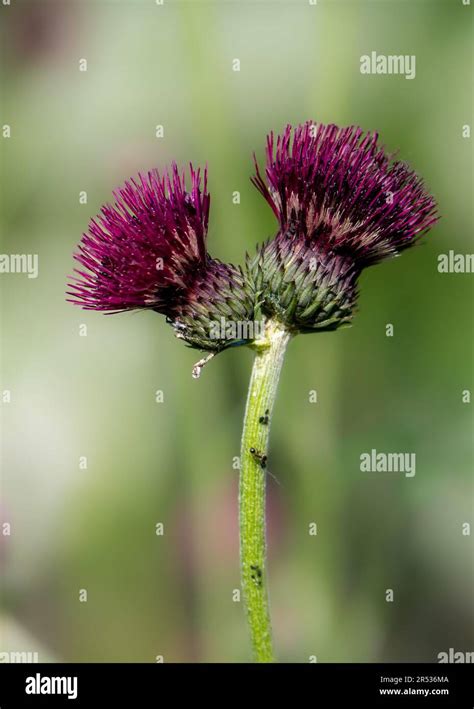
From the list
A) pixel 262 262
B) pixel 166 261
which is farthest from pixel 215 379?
pixel 166 261

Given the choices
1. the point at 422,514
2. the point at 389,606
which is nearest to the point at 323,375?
the point at 422,514

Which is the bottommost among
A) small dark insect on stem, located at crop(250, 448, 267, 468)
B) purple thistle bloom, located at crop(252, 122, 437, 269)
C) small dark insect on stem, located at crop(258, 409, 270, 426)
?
small dark insect on stem, located at crop(250, 448, 267, 468)

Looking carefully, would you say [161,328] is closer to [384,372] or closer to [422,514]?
[384,372]

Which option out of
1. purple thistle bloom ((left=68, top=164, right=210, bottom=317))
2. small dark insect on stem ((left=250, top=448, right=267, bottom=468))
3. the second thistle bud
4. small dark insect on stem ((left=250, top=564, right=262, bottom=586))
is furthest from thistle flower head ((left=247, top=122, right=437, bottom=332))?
small dark insect on stem ((left=250, top=564, right=262, bottom=586))

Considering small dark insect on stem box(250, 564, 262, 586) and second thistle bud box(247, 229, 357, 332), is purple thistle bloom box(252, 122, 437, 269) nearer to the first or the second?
second thistle bud box(247, 229, 357, 332)

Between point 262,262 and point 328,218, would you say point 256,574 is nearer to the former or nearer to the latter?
point 262,262

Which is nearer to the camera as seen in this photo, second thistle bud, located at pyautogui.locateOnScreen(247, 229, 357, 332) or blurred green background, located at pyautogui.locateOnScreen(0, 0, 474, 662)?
second thistle bud, located at pyautogui.locateOnScreen(247, 229, 357, 332)
